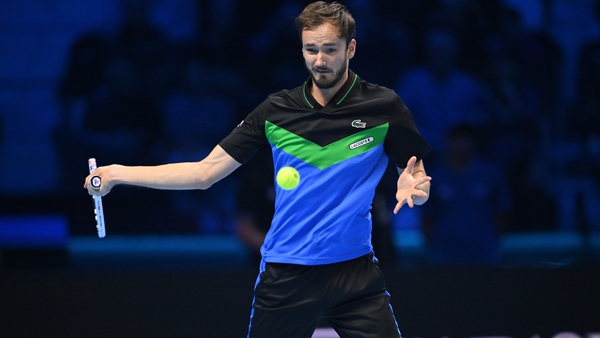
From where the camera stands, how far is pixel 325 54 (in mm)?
Answer: 3064

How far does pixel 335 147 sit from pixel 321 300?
0.64 meters

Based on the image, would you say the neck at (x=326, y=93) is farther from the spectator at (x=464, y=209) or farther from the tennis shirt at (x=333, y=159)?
the spectator at (x=464, y=209)

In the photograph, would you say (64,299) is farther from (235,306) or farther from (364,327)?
(364,327)

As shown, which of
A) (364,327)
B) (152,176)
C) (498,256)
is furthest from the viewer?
(498,256)

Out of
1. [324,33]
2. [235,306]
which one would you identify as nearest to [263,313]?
[324,33]

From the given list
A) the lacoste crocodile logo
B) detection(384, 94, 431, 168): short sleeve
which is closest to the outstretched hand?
detection(384, 94, 431, 168): short sleeve

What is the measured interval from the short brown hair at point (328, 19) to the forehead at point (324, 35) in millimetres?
14

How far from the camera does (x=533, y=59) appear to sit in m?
5.88

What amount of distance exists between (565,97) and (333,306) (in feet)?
11.8

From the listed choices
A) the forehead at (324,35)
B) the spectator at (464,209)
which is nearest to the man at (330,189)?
the forehead at (324,35)

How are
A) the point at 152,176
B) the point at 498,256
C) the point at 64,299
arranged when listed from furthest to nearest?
the point at 498,256 < the point at 64,299 < the point at 152,176

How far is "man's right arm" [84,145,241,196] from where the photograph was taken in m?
3.22

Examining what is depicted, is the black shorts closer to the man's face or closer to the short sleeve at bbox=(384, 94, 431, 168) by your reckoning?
the short sleeve at bbox=(384, 94, 431, 168)

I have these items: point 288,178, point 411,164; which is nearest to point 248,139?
point 288,178
